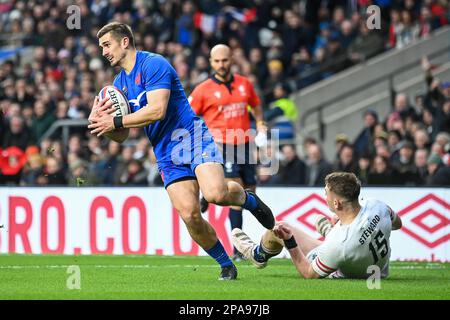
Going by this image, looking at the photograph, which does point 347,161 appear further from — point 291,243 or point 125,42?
point 125,42

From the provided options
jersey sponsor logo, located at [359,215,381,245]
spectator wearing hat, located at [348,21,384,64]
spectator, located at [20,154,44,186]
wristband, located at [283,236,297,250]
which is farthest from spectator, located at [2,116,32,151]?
jersey sponsor logo, located at [359,215,381,245]

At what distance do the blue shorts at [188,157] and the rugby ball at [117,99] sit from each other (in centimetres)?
60

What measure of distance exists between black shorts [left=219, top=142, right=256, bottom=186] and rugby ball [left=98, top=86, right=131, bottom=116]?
3.46 metres

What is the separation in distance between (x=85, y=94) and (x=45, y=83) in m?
1.74

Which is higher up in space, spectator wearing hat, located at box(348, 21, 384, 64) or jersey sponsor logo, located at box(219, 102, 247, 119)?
spectator wearing hat, located at box(348, 21, 384, 64)

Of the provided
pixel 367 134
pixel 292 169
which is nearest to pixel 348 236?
pixel 292 169

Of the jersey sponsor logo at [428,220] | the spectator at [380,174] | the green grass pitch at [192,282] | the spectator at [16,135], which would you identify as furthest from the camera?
the spectator at [16,135]

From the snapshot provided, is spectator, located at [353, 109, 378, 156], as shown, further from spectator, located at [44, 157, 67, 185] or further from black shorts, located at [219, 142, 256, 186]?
spectator, located at [44, 157, 67, 185]

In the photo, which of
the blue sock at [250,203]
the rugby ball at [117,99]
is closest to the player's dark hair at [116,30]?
the rugby ball at [117,99]

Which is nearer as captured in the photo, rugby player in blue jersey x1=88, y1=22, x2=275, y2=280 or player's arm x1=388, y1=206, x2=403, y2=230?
rugby player in blue jersey x1=88, y1=22, x2=275, y2=280

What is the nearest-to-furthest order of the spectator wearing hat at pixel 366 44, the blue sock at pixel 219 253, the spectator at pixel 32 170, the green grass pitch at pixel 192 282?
1. the green grass pitch at pixel 192 282
2. the blue sock at pixel 219 253
3. the spectator at pixel 32 170
4. the spectator wearing hat at pixel 366 44

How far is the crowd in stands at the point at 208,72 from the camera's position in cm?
1705

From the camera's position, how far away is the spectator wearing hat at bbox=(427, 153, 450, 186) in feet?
49.7

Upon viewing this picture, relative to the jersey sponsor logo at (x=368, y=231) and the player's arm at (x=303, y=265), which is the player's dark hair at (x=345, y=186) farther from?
the player's arm at (x=303, y=265)
